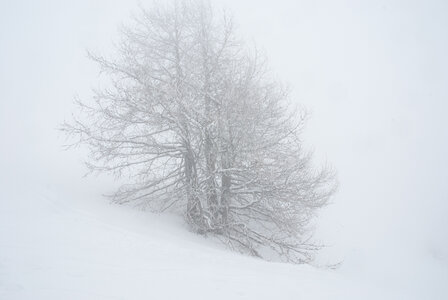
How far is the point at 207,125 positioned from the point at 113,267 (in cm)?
533

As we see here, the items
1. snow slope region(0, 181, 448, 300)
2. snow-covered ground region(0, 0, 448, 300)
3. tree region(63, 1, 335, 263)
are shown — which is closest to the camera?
snow slope region(0, 181, 448, 300)

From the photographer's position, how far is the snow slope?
211 inches

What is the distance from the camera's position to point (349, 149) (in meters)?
26.0

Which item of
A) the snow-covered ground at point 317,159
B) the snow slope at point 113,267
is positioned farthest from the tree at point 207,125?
the snow slope at point 113,267

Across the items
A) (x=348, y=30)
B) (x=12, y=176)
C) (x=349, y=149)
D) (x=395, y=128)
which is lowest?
(x=12, y=176)

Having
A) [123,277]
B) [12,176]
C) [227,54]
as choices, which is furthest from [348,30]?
[123,277]

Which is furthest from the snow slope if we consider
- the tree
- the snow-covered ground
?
the tree

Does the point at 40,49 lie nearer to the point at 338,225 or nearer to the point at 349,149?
the point at 349,149

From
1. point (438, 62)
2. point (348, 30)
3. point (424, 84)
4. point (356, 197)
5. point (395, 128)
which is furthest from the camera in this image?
point (348, 30)

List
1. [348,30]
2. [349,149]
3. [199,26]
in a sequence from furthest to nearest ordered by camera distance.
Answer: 1. [348,30]
2. [349,149]
3. [199,26]

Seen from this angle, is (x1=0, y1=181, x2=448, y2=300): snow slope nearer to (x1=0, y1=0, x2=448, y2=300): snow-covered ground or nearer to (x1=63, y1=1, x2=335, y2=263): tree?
(x1=0, y1=0, x2=448, y2=300): snow-covered ground

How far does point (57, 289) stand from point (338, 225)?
1398 cm

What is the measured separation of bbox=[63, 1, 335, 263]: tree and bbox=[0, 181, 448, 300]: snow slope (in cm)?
221

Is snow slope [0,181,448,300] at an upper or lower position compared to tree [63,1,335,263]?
lower
